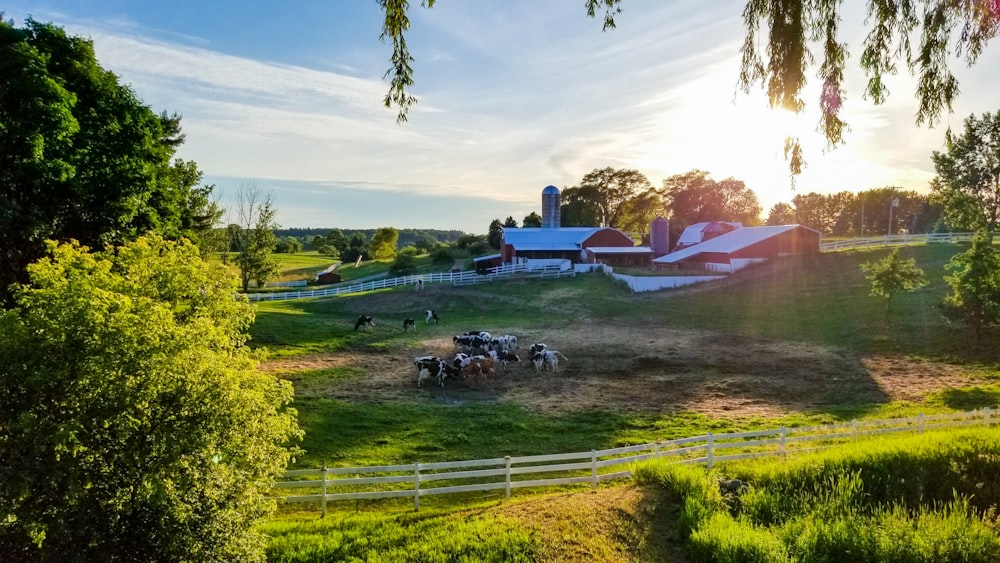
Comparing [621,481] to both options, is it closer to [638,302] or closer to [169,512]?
[169,512]

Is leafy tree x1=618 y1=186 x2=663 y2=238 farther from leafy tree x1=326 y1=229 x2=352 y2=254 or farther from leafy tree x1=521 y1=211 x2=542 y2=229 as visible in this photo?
leafy tree x1=326 y1=229 x2=352 y2=254

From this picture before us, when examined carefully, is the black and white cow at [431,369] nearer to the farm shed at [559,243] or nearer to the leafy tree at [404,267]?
the farm shed at [559,243]

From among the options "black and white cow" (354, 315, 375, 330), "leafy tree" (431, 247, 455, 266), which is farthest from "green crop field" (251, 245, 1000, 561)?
"leafy tree" (431, 247, 455, 266)

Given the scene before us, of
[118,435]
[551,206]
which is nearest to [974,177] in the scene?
[551,206]

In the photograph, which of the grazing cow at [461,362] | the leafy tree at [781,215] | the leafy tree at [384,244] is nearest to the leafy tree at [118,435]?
the grazing cow at [461,362]

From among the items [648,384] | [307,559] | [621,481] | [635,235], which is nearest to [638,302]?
[648,384]

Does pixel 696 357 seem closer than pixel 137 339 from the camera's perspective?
No
